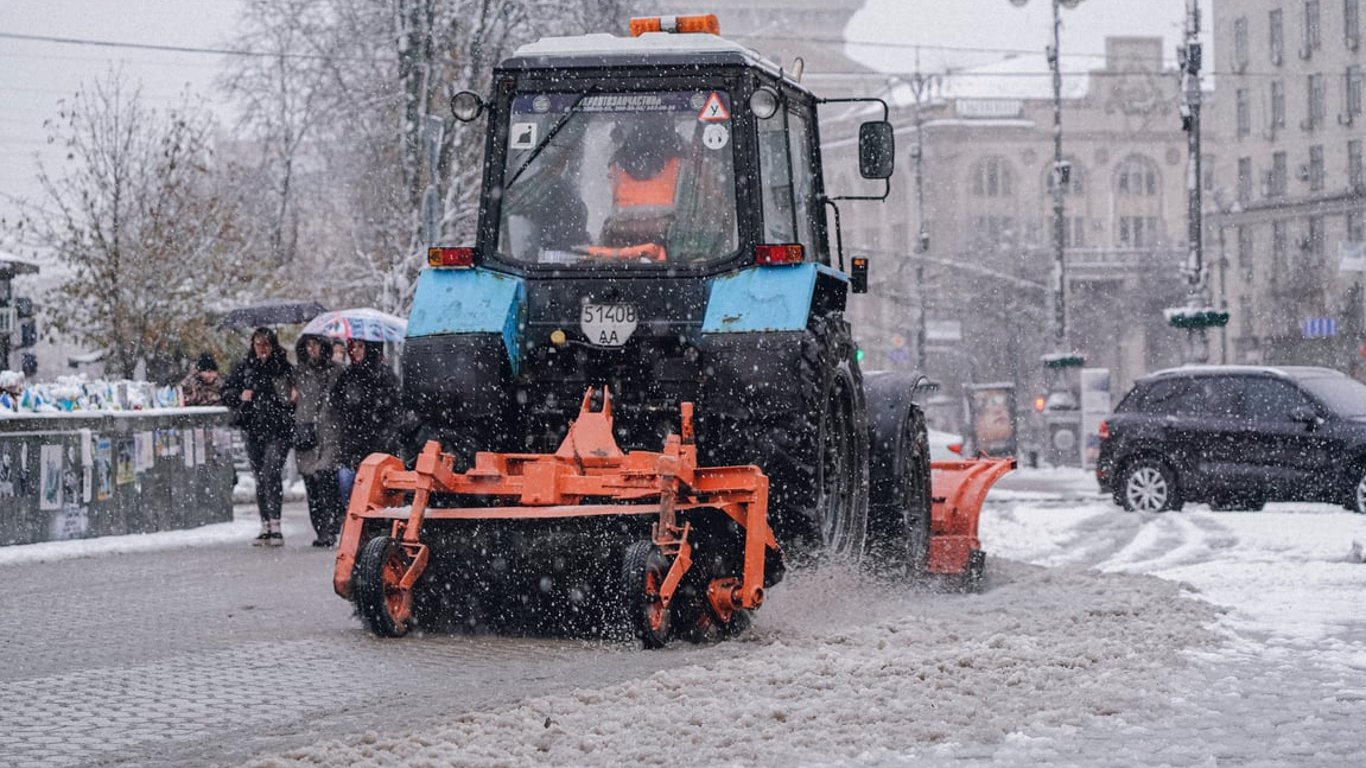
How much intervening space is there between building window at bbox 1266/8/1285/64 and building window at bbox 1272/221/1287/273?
19.4ft

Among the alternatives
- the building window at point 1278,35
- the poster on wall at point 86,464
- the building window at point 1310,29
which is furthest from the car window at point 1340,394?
the building window at point 1278,35

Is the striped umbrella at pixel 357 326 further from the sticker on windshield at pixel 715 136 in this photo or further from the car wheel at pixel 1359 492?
the sticker on windshield at pixel 715 136

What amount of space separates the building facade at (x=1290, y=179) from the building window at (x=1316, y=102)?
0.21 feet

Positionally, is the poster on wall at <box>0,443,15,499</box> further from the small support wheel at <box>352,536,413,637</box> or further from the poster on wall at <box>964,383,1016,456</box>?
the poster on wall at <box>964,383,1016,456</box>

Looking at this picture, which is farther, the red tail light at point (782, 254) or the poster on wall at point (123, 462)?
the poster on wall at point (123, 462)

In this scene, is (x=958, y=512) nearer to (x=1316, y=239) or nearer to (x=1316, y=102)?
(x=1316, y=239)

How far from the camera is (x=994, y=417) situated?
39.3 meters

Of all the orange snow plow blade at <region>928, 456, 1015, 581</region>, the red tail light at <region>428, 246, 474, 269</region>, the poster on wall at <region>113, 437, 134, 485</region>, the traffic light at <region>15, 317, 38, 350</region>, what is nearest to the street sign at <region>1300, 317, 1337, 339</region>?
the traffic light at <region>15, 317, 38, 350</region>

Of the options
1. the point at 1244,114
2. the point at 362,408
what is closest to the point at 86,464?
the point at 362,408

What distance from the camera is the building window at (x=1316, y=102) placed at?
238ft

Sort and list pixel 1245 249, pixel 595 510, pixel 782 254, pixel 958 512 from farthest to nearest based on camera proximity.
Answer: pixel 1245 249 < pixel 958 512 < pixel 782 254 < pixel 595 510

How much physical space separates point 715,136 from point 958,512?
11.8ft

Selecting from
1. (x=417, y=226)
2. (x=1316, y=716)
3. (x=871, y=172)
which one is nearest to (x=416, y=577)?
(x=871, y=172)

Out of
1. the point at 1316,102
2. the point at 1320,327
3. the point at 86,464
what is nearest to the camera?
the point at 86,464
